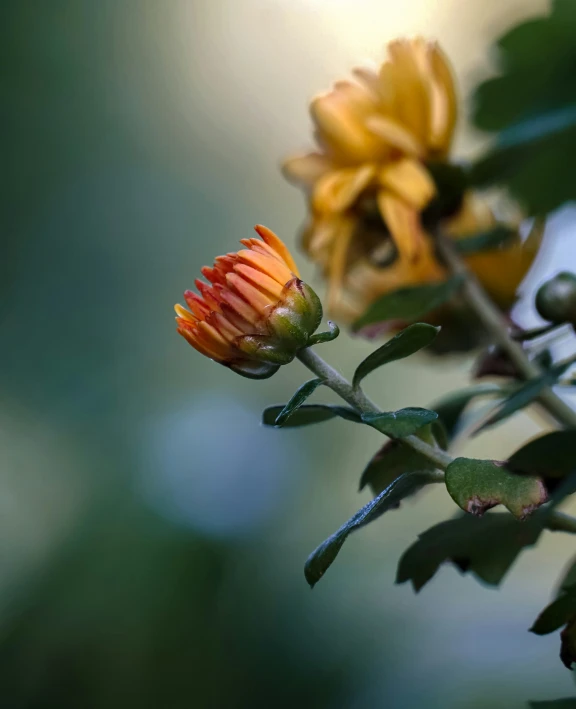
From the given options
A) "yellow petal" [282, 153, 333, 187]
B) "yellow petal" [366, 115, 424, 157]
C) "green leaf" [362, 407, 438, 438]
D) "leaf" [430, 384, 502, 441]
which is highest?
"yellow petal" [282, 153, 333, 187]

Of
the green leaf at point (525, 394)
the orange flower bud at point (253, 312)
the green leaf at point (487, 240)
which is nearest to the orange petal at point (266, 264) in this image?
the orange flower bud at point (253, 312)

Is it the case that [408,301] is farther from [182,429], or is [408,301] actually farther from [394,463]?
[182,429]

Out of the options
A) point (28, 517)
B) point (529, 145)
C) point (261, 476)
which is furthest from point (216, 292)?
point (28, 517)

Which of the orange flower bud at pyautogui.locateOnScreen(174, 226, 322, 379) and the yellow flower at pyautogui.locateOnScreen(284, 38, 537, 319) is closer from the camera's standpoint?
the orange flower bud at pyautogui.locateOnScreen(174, 226, 322, 379)

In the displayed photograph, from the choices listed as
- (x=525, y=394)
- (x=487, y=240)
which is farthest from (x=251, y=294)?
(x=487, y=240)

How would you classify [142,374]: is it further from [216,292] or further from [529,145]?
[216,292]

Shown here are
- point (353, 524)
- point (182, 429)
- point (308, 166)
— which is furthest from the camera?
point (182, 429)

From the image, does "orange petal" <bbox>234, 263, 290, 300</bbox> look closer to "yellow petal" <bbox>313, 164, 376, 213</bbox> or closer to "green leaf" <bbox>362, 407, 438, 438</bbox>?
"green leaf" <bbox>362, 407, 438, 438</bbox>

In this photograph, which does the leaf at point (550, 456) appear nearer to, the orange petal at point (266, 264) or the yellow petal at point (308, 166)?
the orange petal at point (266, 264)

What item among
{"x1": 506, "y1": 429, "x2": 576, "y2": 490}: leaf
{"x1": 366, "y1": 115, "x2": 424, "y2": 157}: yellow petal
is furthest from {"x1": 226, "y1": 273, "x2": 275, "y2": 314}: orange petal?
{"x1": 366, "y1": 115, "x2": 424, "y2": 157}: yellow petal
